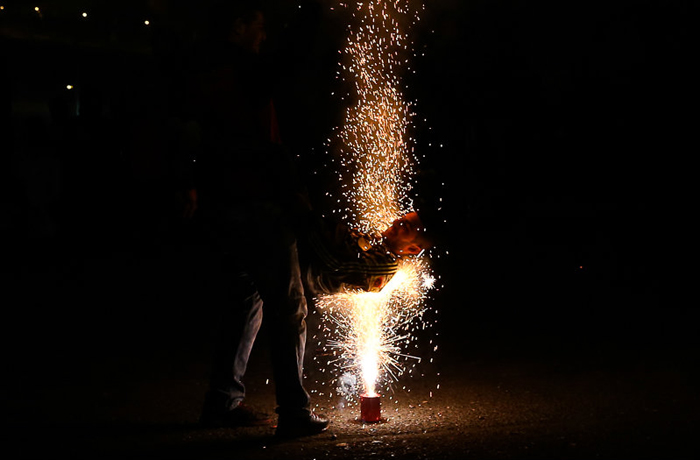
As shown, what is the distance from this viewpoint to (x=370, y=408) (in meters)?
4.61

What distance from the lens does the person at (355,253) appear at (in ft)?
15.0

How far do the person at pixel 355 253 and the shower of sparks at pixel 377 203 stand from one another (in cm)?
10

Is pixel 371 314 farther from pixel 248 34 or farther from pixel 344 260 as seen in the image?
pixel 248 34

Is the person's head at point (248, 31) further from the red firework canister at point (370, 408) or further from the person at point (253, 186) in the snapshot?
the red firework canister at point (370, 408)

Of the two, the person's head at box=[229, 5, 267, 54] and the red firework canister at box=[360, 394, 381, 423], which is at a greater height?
the person's head at box=[229, 5, 267, 54]

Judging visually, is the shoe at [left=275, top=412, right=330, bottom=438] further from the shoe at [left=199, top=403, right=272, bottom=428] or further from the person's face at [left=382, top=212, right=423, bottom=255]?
the person's face at [left=382, top=212, right=423, bottom=255]

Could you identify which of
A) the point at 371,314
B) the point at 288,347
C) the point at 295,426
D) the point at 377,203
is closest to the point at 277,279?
the point at 288,347

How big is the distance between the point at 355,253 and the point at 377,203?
97 cm

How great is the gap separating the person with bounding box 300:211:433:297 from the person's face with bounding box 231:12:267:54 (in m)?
0.88

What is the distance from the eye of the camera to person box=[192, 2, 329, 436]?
167 inches

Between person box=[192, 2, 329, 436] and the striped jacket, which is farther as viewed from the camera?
the striped jacket

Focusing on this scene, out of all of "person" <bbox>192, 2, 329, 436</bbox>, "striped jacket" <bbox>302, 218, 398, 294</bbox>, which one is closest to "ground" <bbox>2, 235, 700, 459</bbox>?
"person" <bbox>192, 2, 329, 436</bbox>

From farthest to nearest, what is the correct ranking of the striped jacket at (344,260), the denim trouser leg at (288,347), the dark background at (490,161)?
the dark background at (490,161) < the striped jacket at (344,260) < the denim trouser leg at (288,347)

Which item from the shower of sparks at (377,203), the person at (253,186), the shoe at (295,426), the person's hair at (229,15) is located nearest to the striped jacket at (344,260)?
the shower of sparks at (377,203)
